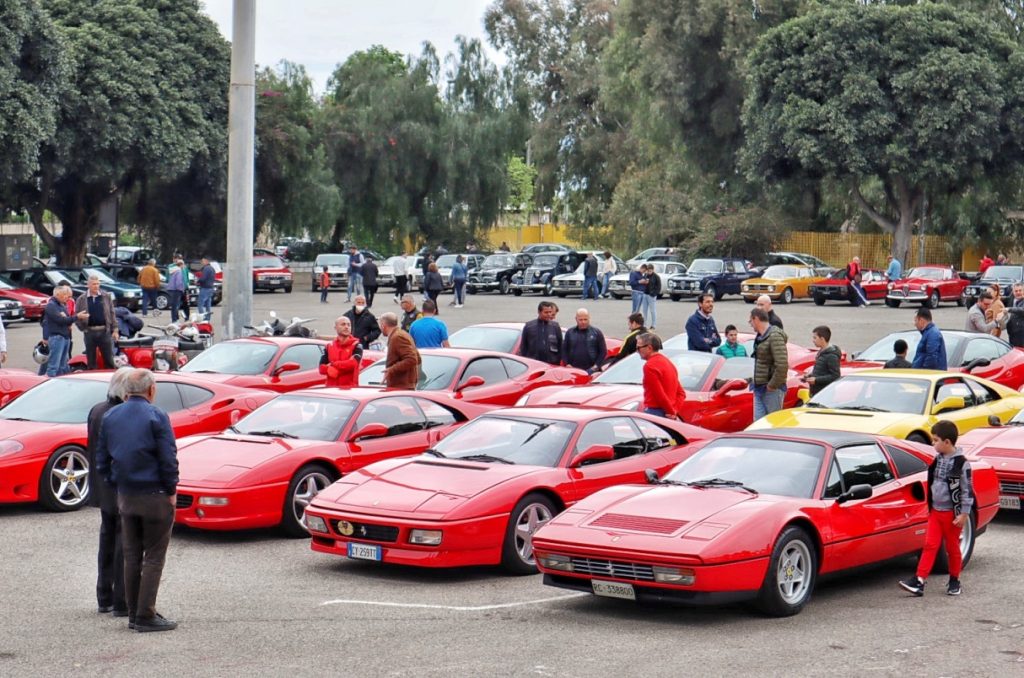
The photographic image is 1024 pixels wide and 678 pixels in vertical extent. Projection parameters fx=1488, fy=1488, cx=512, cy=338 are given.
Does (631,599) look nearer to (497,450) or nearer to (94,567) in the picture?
(497,450)

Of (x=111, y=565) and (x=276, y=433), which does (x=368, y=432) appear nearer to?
(x=276, y=433)

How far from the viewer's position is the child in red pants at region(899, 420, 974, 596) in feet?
33.9

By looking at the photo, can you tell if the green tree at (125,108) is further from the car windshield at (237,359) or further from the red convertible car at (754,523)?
the red convertible car at (754,523)

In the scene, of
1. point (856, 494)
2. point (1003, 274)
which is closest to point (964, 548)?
point (856, 494)

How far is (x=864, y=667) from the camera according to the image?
27.4 feet

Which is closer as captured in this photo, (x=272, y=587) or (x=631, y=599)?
(x=631, y=599)

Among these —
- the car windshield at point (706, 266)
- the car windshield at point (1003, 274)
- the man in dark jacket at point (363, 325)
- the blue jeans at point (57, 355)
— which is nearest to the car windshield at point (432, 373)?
the man in dark jacket at point (363, 325)

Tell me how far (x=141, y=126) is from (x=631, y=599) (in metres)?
41.3

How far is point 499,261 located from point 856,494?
4406 centimetres

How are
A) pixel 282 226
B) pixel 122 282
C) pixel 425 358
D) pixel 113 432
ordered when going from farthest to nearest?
pixel 282 226, pixel 122 282, pixel 425 358, pixel 113 432

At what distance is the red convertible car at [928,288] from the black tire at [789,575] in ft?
122

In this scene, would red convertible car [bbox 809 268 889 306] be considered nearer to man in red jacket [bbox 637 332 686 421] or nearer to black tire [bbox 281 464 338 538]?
man in red jacket [bbox 637 332 686 421]

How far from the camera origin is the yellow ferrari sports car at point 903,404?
14445mm

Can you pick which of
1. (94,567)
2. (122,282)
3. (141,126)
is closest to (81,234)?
(141,126)
